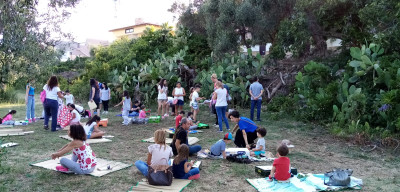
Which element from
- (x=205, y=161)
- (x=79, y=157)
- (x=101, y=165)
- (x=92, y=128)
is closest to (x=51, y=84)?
(x=92, y=128)

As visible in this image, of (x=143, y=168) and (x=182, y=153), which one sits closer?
(x=182, y=153)

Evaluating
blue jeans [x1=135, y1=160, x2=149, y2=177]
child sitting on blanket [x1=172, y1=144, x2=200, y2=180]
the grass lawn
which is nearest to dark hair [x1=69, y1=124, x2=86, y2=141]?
the grass lawn

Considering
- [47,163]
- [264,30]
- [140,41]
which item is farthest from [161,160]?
[140,41]

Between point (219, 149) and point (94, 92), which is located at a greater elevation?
point (94, 92)

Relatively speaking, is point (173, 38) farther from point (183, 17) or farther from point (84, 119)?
point (84, 119)

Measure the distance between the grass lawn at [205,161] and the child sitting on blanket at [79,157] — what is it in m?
0.13

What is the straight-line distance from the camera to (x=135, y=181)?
17.3ft

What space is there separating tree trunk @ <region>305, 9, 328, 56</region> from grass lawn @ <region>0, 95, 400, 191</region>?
14.5 feet

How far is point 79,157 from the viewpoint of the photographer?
5441 millimetres

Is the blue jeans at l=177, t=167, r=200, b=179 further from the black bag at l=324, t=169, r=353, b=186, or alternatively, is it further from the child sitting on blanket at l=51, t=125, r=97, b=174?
the black bag at l=324, t=169, r=353, b=186

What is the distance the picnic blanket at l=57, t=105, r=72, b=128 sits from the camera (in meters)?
9.48

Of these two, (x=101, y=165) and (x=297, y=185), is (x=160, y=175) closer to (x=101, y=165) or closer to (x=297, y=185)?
(x=101, y=165)

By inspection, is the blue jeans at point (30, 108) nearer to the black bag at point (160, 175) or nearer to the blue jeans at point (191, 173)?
the black bag at point (160, 175)

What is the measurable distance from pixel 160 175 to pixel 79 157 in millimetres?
1447
